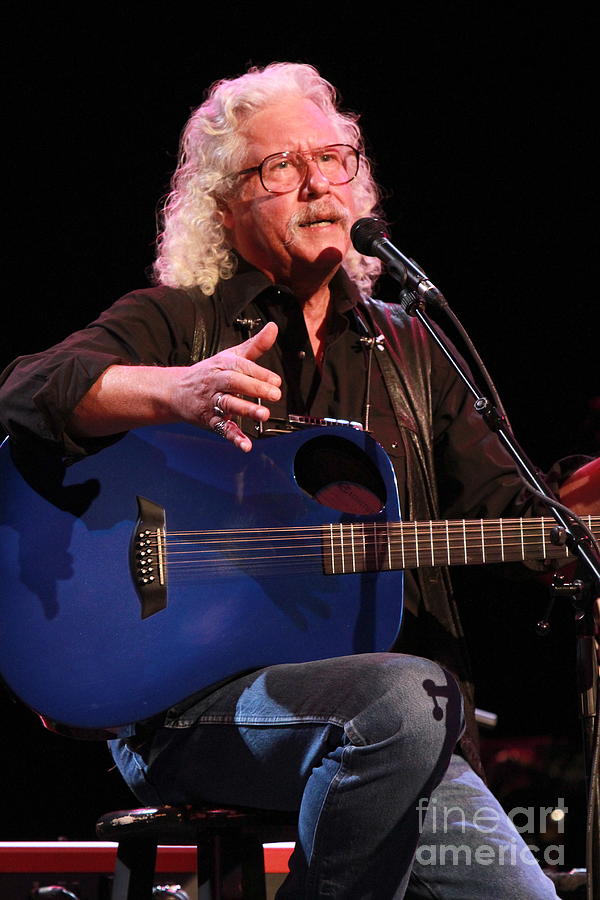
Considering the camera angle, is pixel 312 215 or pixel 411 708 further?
pixel 312 215

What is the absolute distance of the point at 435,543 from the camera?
2166mm

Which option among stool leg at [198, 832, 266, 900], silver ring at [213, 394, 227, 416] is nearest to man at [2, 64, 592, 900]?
silver ring at [213, 394, 227, 416]

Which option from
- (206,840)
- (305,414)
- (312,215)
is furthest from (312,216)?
(206,840)

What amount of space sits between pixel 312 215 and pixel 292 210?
55 millimetres

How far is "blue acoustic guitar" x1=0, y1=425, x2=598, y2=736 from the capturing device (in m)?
2.03

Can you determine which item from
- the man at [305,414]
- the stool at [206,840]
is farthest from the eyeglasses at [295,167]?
the stool at [206,840]

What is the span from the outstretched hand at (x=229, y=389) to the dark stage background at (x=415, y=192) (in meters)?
2.15

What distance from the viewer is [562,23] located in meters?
3.88

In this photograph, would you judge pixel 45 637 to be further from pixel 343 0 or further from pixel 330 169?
pixel 343 0

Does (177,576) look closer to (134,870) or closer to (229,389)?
(229,389)

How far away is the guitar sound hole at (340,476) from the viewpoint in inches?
87.1

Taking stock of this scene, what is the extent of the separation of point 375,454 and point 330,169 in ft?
2.82

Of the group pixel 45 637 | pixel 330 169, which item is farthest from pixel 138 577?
pixel 330 169

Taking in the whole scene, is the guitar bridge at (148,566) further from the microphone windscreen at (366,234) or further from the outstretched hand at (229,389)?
the microphone windscreen at (366,234)
